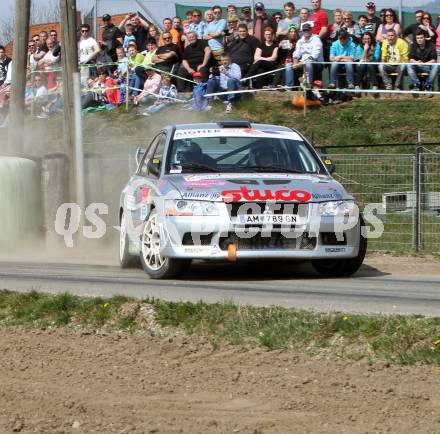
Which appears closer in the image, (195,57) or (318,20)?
(318,20)

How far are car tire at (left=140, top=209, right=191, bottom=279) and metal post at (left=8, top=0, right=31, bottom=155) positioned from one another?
26.2 ft

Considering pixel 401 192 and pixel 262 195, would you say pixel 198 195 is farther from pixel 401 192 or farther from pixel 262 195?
pixel 401 192

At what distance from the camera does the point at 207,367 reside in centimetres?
698

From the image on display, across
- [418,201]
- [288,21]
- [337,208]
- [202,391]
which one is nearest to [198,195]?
[337,208]

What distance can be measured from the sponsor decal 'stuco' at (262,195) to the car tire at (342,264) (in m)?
0.83

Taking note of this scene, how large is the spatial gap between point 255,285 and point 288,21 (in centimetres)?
1280

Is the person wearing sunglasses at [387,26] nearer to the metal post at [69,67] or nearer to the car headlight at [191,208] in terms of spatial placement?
the metal post at [69,67]

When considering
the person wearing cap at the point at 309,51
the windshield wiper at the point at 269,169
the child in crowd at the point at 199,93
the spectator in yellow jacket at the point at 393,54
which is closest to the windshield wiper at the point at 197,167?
the windshield wiper at the point at 269,169

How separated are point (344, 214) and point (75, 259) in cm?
470

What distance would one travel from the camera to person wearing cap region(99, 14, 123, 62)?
2444 centimetres

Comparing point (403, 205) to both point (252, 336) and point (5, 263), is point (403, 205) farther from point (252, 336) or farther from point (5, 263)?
point (252, 336)

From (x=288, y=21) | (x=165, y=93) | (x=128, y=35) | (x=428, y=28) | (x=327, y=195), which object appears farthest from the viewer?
(x=128, y=35)

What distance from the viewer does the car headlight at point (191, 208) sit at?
34.3ft

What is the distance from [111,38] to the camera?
24453 mm
